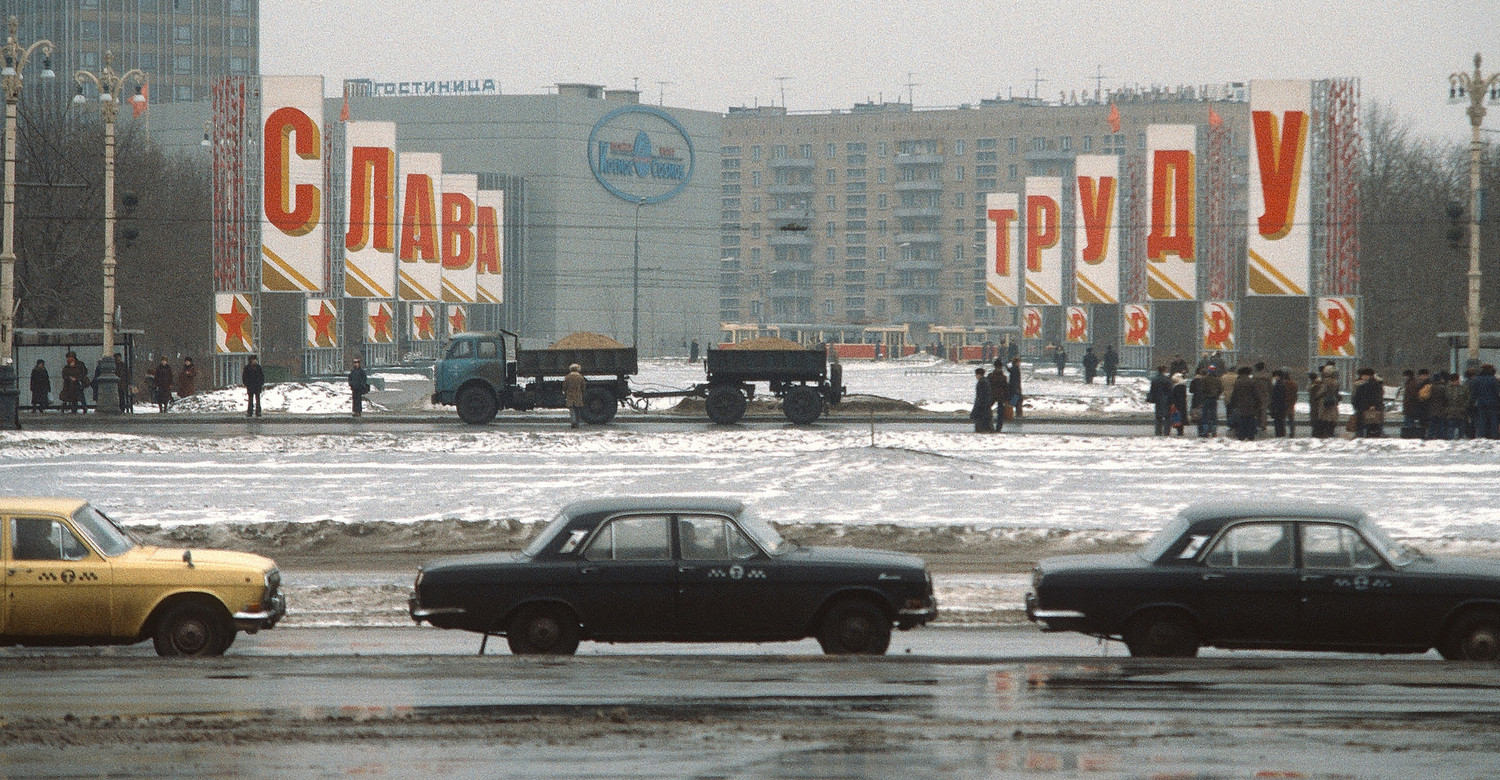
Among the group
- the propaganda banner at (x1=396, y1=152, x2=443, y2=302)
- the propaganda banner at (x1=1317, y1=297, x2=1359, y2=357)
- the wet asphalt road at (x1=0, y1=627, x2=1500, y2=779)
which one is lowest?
the wet asphalt road at (x1=0, y1=627, x2=1500, y2=779)

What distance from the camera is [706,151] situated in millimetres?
158625

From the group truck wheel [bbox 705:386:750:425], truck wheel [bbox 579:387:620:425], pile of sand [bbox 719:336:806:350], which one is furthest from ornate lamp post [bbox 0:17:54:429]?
pile of sand [bbox 719:336:806:350]

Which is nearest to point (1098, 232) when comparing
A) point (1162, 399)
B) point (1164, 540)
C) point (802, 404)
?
point (802, 404)

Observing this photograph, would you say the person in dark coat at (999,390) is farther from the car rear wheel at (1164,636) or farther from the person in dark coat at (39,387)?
the person in dark coat at (39,387)

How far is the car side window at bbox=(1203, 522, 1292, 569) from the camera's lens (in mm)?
11758

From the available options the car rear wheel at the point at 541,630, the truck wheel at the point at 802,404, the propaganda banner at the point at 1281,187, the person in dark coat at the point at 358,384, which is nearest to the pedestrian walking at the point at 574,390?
the truck wheel at the point at 802,404

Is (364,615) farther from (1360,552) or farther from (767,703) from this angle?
(1360,552)

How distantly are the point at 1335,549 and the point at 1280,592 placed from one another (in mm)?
519

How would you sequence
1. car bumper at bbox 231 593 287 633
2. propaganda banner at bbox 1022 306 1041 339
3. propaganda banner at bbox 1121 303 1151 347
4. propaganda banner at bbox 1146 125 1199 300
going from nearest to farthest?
1. car bumper at bbox 231 593 287 633
2. propaganda banner at bbox 1146 125 1199 300
3. propaganda banner at bbox 1121 303 1151 347
4. propaganda banner at bbox 1022 306 1041 339

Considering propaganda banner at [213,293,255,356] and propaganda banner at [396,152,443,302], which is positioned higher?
propaganda banner at [396,152,443,302]

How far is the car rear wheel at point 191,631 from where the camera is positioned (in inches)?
472

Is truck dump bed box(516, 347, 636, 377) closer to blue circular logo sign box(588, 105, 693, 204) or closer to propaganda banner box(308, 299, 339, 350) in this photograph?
propaganda banner box(308, 299, 339, 350)

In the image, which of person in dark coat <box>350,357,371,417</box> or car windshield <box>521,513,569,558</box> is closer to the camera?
car windshield <box>521,513,569,558</box>

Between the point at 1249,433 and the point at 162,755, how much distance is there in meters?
25.1
